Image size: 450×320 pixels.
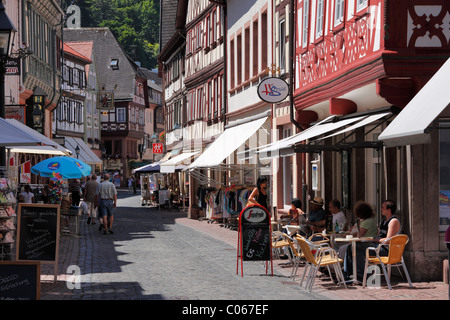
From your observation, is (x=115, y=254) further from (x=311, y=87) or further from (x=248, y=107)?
(x=248, y=107)

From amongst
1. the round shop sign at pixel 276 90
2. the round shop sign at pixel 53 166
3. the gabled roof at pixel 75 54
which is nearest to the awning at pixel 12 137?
the round shop sign at pixel 276 90

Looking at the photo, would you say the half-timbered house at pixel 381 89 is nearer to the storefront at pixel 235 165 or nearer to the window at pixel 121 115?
the storefront at pixel 235 165

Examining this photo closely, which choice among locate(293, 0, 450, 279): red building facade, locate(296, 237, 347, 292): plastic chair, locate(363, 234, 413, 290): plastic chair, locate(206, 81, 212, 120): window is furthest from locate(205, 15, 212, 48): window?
locate(363, 234, 413, 290): plastic chair

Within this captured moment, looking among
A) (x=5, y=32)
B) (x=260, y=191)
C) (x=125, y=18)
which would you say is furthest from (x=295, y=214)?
(x=125, y=18)

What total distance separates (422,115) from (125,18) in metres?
88.7

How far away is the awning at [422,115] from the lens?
32.6 ft

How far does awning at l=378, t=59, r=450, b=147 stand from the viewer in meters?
9.93

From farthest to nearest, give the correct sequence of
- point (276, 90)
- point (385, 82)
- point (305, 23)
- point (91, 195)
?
point (91, 195) → point (276, 90) → point (305, 23) → point (385, 82)

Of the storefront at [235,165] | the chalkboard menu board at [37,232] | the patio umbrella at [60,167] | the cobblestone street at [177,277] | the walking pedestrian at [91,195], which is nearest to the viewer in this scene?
the cobblestone street at [177,277]

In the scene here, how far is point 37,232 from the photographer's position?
13859 millimetres

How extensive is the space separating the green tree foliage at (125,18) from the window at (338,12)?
81.1 meters

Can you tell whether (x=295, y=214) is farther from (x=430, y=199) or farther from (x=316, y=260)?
(x=316, y=260)

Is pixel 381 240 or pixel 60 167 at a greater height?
pixel 60 167
